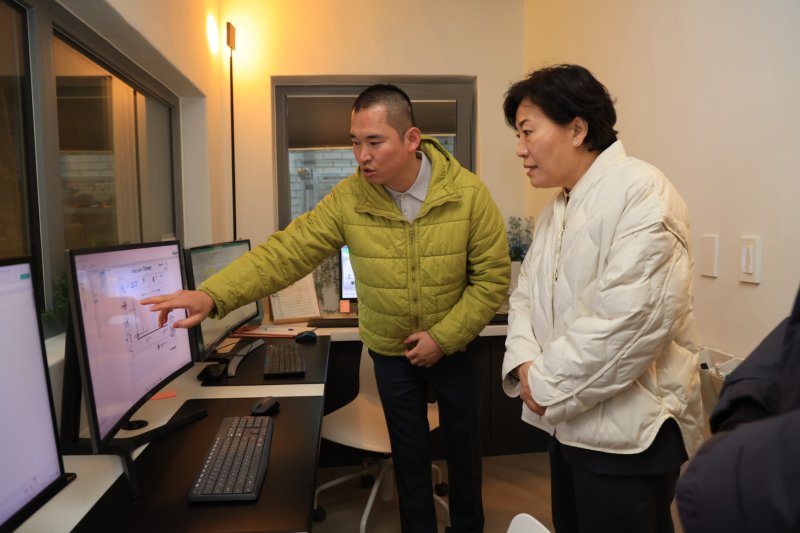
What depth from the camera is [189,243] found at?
2838mm

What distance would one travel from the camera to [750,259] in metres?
1.62

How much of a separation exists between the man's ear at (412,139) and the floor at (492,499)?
5.26 feet

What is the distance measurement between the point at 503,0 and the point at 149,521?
3255 millimetres

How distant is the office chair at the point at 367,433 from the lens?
219cm

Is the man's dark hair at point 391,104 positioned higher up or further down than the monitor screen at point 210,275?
higher up

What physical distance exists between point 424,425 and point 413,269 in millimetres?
581

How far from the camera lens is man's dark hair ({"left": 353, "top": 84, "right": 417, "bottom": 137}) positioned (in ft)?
5.94

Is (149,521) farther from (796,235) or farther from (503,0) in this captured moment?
(503,0)

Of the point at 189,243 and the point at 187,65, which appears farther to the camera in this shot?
the point at 189,243

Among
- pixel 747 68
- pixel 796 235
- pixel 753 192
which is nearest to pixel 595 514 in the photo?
pixel 796 235

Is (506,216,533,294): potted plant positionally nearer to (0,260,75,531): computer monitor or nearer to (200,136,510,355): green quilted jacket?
(200,136,510,355): green quilted jacket

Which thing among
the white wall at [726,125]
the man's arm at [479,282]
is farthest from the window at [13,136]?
the white wall at [726,125]

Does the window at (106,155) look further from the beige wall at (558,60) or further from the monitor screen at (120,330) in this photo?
the monitor screen at (120,330)

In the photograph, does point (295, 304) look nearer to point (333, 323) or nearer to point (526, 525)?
point (333, 323)
